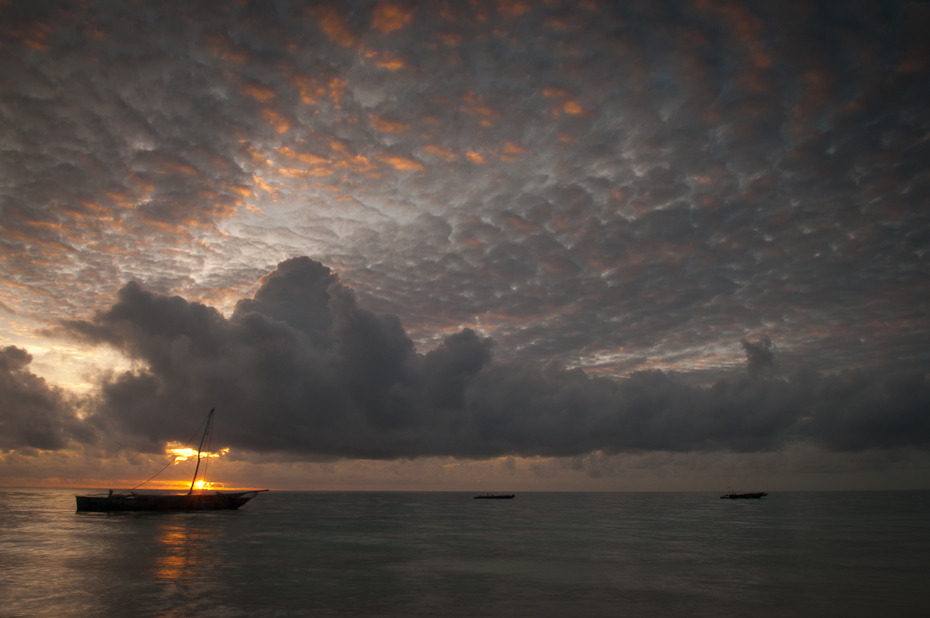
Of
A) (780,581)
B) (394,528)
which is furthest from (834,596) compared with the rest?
(394,528)

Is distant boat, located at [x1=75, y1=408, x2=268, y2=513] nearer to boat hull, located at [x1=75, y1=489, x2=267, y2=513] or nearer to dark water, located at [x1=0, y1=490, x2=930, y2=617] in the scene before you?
boat hull, located at [x1=75, y1=489, x2=267, y2=513]

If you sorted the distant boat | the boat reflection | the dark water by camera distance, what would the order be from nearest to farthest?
the dark water
the boat reflection
the distant boat

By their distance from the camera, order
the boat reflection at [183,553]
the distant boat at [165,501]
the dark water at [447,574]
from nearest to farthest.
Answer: the dark water at [447,574] < the boat reflection at [183,553] < the distant boat at [165,501]

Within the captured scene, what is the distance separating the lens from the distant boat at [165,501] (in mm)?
118938

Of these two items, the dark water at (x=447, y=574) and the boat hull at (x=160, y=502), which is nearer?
the dark water at (x=447, y=574)

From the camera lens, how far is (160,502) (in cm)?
12594

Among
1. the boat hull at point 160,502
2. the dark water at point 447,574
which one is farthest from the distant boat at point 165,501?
the dark water at point 447,574

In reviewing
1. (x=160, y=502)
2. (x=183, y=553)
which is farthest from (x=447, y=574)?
(x=160, y=502)

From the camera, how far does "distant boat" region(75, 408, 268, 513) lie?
119 meters

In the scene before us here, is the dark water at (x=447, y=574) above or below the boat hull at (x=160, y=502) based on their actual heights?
above

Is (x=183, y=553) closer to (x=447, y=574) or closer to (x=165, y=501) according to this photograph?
(x=447, y=574)

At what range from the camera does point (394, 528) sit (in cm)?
10131

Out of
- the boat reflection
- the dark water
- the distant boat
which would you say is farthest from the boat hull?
the boat reflection

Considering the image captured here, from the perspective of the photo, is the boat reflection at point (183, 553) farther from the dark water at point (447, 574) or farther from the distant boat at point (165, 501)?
the distant boat at point (165, 501)
